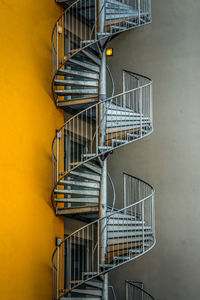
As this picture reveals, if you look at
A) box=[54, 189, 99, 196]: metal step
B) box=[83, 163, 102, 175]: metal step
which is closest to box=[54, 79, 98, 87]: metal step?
box=[83, 163, 102, 175]: metal step

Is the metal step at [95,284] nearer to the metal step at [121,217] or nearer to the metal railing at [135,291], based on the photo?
the metal step at [121,217]

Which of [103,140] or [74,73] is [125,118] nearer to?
[103,140]

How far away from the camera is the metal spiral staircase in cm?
880

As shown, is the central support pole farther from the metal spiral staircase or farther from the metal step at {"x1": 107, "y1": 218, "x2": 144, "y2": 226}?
the metal step at {"x1": 107, "y1": 218, "x2": 144, "y2": 226}

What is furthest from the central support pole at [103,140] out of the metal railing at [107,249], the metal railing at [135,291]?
the metal railing at [135,291]

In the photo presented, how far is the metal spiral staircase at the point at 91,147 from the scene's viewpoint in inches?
347
